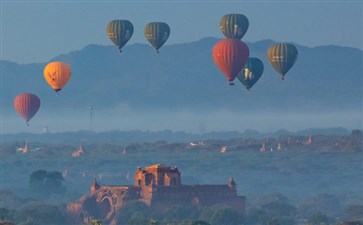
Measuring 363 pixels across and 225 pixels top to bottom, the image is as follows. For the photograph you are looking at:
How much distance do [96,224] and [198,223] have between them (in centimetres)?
4575

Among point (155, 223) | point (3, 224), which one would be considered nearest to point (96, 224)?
point (3, 224)

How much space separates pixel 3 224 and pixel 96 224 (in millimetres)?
21316

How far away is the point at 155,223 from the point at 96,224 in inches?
1377

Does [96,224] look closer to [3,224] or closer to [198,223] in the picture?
[3,224]

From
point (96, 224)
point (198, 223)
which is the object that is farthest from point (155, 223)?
point (96, 224)

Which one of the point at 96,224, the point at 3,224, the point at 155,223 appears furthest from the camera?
the point at 155,223

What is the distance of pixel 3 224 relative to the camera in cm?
16900

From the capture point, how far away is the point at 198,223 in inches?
7672

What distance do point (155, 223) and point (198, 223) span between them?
11.1 metres

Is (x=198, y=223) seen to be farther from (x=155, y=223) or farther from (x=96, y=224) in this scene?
(x=96, y=224)

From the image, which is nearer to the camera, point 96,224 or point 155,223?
point 96,224

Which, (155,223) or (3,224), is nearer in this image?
(3,224)

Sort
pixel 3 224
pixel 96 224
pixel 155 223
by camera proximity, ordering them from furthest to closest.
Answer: pixel 155 223 → pixel 3 224 → pixel 96 224
